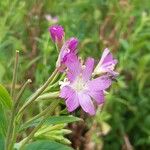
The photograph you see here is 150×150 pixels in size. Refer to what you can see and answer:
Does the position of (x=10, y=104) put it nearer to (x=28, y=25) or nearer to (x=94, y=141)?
(x=94, y=141)

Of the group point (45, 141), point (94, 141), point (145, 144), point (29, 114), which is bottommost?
point (145, 144)

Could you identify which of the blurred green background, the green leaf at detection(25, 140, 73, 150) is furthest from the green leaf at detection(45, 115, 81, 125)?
the blurred green background

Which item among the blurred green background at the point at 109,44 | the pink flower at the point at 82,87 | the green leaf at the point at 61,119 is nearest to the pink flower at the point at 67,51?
the pink flower at the point at 82,87

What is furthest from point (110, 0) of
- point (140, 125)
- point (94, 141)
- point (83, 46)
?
→ point (94, 141)

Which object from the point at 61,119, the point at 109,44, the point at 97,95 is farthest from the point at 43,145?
the point at 109,44

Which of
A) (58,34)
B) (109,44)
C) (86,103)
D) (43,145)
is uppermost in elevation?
(58,34)

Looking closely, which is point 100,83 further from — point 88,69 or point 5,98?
point 5,98

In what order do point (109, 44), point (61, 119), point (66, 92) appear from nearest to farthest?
point (66, 92), point (61, 119), point (109, 44)

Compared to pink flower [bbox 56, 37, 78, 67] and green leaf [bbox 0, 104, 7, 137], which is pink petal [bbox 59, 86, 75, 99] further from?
green leaf [bbox 0, 104, 7, 137]
